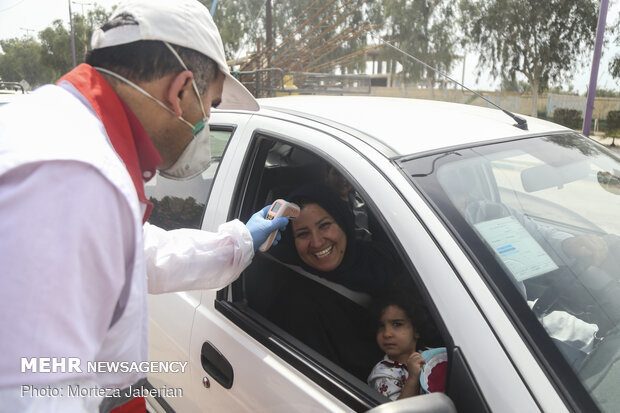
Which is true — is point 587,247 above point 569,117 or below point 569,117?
above

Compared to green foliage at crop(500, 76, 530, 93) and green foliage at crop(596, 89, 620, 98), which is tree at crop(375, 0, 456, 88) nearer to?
green foliage at crop(500, 76, 530, 93)

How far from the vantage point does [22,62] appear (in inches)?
2489

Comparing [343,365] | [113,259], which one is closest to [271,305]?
[343,365]

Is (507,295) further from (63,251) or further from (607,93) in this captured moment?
(607,93)

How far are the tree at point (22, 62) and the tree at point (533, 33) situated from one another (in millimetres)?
53351

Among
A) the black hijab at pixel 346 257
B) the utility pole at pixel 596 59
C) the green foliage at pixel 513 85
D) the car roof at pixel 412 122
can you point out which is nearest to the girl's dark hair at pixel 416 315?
the black hijab at pixel 346 257

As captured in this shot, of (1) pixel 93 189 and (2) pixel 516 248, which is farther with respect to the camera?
(2) pixel 516 248

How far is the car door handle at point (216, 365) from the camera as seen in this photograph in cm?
156

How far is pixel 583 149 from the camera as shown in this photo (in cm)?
187

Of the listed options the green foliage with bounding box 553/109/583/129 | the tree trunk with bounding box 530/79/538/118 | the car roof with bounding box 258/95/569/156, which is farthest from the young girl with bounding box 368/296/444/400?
the tree trunk with bounding box 530/79/538/118

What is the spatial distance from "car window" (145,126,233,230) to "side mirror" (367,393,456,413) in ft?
3.93

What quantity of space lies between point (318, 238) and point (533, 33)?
87.0ft

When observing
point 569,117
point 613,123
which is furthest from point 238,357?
point 569,117

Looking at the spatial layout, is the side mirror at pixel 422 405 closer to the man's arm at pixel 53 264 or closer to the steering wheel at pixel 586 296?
the steering wheel at pixel 586 296
